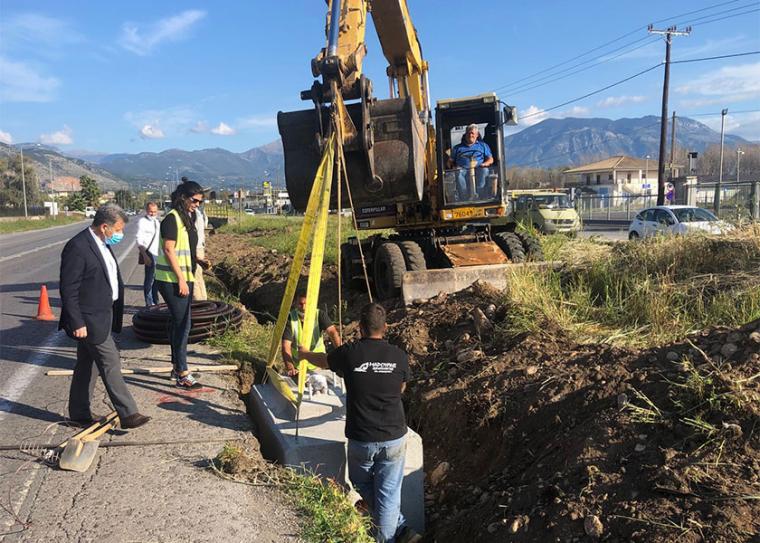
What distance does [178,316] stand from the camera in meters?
5.65

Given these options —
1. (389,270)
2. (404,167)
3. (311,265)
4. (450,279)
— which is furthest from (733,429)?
(389,270)

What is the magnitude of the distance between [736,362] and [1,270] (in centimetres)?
1769

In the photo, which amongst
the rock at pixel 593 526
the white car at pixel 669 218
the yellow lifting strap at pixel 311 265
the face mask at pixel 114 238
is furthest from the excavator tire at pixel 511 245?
the rock at pixel 593 526

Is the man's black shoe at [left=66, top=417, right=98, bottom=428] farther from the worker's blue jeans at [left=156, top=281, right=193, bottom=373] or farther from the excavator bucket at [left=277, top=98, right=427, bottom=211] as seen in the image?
the excavator bucket at [left=277, top=98, right=427, bottom=211]

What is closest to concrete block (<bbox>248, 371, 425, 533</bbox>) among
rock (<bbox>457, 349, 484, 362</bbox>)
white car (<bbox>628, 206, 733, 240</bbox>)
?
rock (<bbox>457, 349, 484, 362</bbox>)

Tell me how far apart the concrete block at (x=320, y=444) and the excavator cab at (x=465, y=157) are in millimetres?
5453

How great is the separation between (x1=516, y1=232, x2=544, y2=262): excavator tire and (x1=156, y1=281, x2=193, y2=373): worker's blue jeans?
587cm

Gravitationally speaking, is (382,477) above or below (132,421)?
below

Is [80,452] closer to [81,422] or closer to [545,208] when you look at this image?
[81,422]

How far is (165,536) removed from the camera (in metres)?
3.25

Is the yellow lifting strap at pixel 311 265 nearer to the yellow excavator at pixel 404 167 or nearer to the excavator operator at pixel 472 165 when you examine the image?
the yellow excavator at pixel 404 167

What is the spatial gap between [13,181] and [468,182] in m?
86.7

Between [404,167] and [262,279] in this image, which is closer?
[404,167]

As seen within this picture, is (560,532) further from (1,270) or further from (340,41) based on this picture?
(1,270)
